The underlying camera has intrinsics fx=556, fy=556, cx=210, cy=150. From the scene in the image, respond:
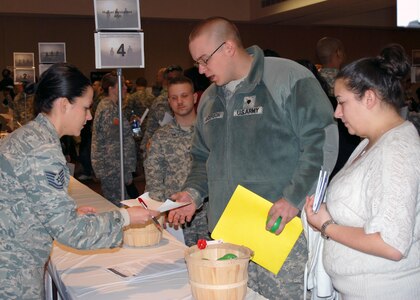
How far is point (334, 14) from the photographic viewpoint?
12.8 m

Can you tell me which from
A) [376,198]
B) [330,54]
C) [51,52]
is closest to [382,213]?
[376,198]

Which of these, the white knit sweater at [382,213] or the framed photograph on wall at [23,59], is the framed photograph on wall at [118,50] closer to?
the white knit sweater at [382,213]

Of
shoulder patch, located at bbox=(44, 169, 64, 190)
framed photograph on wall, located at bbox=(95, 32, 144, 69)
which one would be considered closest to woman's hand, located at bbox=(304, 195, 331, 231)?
shoulder patch, located at bbox=(44, 169, 64, 190)

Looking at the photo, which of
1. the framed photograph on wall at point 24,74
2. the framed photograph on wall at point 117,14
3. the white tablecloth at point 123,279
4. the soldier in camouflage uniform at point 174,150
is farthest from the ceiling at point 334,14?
the white tablecloth at point 123,279

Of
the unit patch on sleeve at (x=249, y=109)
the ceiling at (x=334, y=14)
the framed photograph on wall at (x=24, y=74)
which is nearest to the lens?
the unit patch on sleeve at (x=249, y=109)

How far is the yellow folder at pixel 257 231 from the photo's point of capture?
1.94 m

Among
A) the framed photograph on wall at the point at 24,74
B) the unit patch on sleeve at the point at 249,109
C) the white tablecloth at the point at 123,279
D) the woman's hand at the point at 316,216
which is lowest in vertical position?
the white tablecloth at the point at 123,279

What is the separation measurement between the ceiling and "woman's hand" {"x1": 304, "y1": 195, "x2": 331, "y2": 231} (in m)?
9.72

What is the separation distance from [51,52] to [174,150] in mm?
4617

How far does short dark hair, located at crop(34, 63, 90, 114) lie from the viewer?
75.2 inches

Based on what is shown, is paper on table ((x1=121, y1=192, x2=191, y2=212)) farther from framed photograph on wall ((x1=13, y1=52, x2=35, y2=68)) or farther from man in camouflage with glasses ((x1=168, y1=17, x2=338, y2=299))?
framed photograph on wall ((x1=13, y1=52, x2=35, y2=68))

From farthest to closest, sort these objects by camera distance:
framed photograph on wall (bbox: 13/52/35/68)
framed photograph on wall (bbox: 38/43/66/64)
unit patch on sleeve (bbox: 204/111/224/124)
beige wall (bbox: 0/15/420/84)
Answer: beige wall (bbox: 0/15/420/84)
framed photograph on wall (bbox: 13/52/35/68)
framed photograph on wall (bbox: 38/43/66/64)
unit patch on sleeve (bbox: 204/111/224/124)

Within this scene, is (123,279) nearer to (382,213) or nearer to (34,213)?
(34,213)

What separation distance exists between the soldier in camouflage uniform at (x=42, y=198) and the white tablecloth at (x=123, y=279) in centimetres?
18
